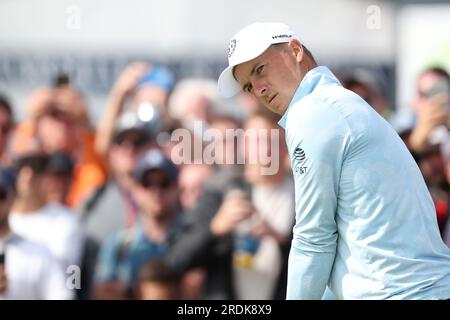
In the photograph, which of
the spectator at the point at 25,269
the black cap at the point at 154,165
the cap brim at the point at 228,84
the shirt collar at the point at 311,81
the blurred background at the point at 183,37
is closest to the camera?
the shirt collar at the point at 311,81

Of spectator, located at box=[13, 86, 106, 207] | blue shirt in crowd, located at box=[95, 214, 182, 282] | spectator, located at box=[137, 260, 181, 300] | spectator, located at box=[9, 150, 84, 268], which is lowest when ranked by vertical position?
spectator, located at box=[137, 260, 181, 300]

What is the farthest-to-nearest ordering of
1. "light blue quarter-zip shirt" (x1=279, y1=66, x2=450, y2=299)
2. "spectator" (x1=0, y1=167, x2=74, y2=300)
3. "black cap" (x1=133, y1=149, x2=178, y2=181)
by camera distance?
"black cap" (x1=133, y1=149, x2=178, y2=181), "spectator" (x1=0, y1=167, x2=74, y2=300), "light blue quarter-zip shirt" (x1=279, y1=66, x2=450, y2=299)

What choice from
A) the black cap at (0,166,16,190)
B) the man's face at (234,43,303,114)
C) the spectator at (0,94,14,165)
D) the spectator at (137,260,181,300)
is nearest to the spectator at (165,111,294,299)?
the spectator at (137,260,181,300)

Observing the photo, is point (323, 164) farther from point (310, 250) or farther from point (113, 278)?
point (113, 278)

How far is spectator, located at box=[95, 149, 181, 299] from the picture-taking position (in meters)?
5.82

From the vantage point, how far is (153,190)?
593cm

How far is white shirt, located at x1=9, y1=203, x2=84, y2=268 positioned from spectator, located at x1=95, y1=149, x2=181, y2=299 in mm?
182

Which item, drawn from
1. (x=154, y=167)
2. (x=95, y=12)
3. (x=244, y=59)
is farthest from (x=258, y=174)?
(x=244, y=59)

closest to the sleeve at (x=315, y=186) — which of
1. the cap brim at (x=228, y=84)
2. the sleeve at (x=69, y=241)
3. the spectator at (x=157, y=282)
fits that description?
the cap brim at (x=228, y=84)

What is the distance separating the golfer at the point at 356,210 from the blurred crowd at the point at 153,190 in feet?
11.2

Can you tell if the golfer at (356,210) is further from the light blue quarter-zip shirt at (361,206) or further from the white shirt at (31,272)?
the white shirt at (31,272)

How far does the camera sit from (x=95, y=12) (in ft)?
19.8

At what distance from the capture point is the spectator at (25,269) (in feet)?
18.6

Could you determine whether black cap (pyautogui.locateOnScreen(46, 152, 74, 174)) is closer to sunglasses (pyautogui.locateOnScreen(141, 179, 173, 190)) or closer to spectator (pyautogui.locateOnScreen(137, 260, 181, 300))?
sunglasses (pyautogui.locateOnScreen(141, 179, 173, 190))
